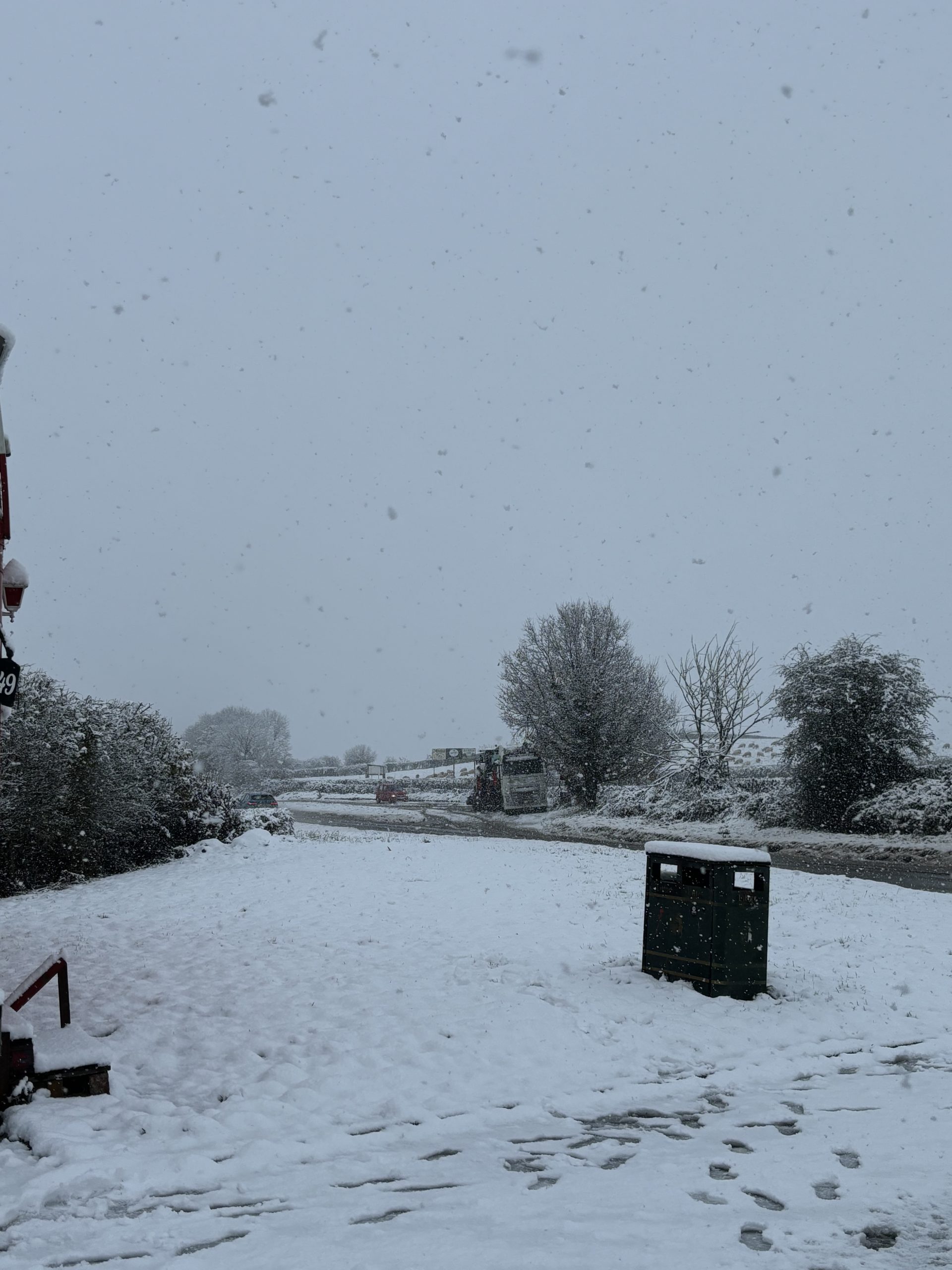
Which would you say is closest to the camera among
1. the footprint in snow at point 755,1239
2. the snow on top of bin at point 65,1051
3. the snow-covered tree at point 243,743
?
the footprint in snow at point 755,1239

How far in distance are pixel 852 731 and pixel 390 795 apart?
95.1ft

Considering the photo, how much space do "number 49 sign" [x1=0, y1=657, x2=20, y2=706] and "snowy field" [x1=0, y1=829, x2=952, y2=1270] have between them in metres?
2.26

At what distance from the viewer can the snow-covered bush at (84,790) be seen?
14312 mm

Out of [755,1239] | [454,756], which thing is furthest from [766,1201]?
[454,756]

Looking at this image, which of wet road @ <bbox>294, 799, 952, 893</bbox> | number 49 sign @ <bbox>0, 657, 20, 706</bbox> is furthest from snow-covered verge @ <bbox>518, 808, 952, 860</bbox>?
number 49 sign @ <bbox>0, 657, 20, 706</bbox>

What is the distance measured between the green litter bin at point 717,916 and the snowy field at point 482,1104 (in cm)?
27

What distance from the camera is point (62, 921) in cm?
1118

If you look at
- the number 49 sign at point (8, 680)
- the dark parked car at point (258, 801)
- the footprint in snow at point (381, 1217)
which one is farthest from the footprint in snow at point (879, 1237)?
the dark parked car at point (258, 801)

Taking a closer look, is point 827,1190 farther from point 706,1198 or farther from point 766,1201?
point 706,1198

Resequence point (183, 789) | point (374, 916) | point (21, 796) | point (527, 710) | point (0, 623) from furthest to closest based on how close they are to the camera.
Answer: point (527, 710) < point (183, 789) < point (21, 796) < point (374, 916) < point (0, 623)

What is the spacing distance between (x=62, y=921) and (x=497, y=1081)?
25.5 feet

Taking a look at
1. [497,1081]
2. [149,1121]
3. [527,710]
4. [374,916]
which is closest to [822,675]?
[527,710]

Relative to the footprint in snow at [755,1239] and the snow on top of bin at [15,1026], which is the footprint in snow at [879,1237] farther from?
the snow on top of bin at [15,1026]

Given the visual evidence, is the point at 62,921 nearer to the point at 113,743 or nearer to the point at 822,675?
the point at 113,743
